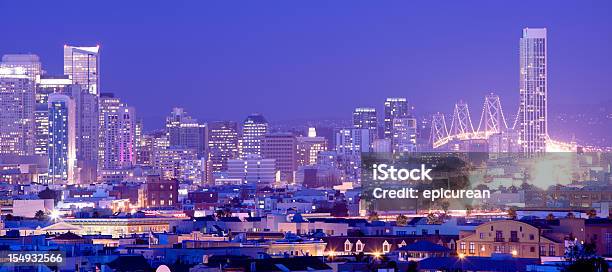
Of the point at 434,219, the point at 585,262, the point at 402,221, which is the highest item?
the point at 434,219

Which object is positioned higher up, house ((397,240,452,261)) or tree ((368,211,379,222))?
tree ((368,211,379,222))

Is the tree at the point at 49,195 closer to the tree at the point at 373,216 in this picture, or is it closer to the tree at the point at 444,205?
the tree at the point at 373,216

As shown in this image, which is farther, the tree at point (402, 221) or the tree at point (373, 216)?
the tree at point (373, 216)

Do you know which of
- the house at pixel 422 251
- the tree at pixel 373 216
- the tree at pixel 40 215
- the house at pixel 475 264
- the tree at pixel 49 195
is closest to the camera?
the house at pixel 475 264

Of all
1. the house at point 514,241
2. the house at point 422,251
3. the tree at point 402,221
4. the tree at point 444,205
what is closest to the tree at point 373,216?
the tree at point 444,205

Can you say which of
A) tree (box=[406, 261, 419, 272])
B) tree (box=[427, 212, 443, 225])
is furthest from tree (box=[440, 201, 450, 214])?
tree (box=[406, 261, 419, 272])

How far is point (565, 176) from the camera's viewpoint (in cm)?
14362

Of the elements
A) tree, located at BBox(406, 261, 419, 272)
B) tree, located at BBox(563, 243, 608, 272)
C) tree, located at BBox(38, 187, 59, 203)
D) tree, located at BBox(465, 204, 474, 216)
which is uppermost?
tree, located at BBox(38, 187, 59, 203)

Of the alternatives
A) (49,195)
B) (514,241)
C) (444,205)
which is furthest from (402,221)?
(49,195)

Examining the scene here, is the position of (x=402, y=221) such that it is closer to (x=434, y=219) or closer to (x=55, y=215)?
(x=434, y=219)

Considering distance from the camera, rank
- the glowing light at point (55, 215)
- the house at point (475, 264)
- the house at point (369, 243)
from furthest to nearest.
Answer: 1. the glowing light at point (55, 215)
2. the house at point (369, 243)
3. the house at point (475, 264)

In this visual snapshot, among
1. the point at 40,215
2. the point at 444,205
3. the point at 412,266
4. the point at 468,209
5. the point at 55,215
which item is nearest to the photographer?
the point at 412,266

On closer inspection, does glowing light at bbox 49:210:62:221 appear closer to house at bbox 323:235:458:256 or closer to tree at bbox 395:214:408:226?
tree at bbox 395:214:408:226

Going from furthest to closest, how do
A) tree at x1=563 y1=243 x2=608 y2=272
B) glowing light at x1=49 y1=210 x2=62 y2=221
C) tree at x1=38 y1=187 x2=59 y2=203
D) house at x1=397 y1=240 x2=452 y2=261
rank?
tree at x1=38 y1=187 x2=59 y2=203 → glowing light at x1=49 y1=210 x2=62 y2=221 → house at x1=397 y1=240 x2=452 y2=261 → tree at x1=563 y1=243 x2=608 y2=272
